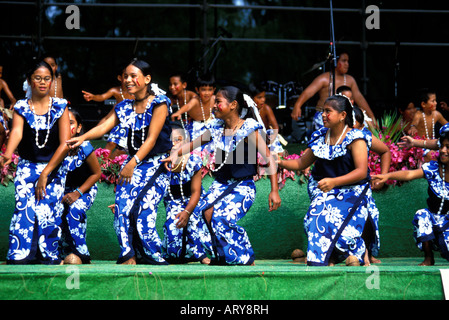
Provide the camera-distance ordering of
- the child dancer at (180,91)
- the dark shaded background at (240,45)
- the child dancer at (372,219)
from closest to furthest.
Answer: the child dancer at (372,219) < the child dancer at (180,91) < the dark shaded background at (240,45)

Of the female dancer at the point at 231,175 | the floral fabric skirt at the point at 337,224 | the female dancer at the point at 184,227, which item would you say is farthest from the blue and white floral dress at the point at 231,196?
the floral fabric skirt at the point at 337,224

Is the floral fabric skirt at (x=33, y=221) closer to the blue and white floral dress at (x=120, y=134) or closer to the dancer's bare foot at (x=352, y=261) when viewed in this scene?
the blue and white floral dress at (x=120, y=134)

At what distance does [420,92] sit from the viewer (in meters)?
9.30

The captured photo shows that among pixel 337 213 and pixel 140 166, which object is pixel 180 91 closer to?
pixel 140 166

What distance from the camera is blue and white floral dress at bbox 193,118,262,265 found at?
535cm

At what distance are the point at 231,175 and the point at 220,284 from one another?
52.7 inches

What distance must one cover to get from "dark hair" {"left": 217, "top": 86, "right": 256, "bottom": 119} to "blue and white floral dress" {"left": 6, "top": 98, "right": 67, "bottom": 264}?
1.22m

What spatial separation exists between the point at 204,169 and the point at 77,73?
492 centimetres

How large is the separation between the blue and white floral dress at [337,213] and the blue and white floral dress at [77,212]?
183 centimetres

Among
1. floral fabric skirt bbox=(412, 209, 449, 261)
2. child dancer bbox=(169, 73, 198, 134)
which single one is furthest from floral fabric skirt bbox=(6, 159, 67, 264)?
child dancer bbox=(169, 73, 198, 134)

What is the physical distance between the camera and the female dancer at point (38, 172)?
5246 mm

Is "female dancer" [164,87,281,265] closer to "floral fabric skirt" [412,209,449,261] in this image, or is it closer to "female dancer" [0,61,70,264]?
"female dancer" [0,61,70,264]
